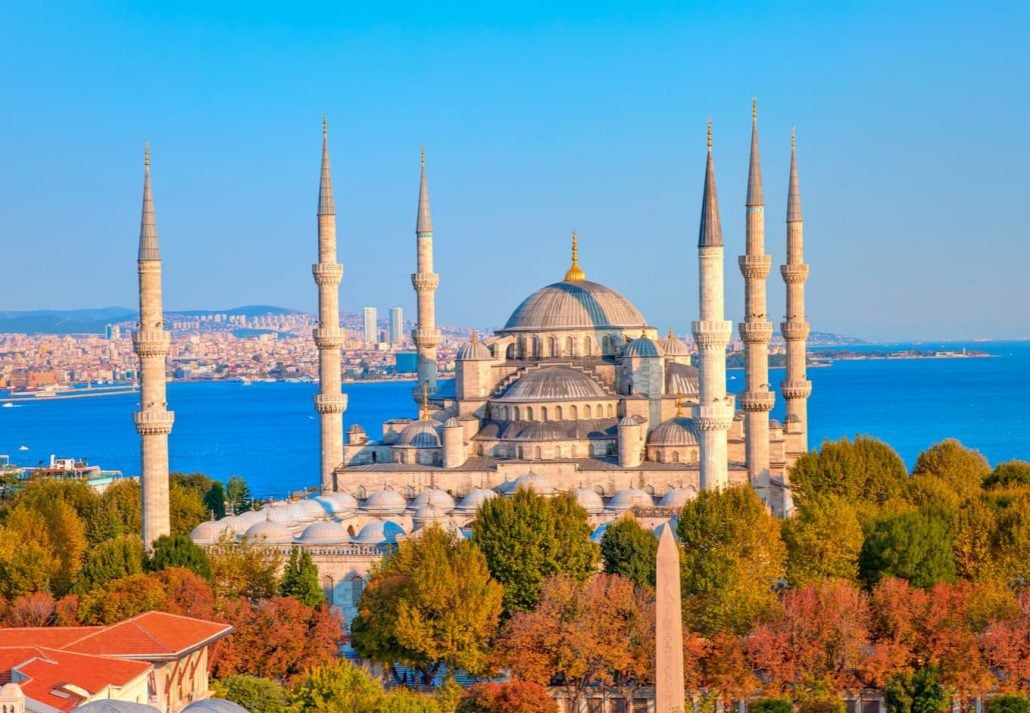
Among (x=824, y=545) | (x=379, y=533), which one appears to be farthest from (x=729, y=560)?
(x=379, y=533)

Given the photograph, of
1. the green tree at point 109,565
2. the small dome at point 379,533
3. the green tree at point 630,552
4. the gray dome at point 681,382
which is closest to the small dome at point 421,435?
the small dome at point 379,533

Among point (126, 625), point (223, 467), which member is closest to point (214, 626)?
point (126, 625)

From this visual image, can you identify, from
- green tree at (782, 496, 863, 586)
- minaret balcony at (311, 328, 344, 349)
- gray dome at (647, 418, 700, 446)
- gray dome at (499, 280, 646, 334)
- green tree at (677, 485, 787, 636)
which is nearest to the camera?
green tree at (677, 485, 787, 636)

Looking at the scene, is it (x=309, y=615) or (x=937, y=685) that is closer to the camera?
(x=937, y=685)

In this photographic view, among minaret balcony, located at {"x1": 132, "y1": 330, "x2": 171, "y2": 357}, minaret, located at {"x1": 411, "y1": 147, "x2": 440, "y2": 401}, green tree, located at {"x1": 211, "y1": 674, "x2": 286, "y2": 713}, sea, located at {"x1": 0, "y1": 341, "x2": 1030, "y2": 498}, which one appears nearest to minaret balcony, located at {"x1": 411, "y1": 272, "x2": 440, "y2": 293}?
minaret, located at {"x1": 411, "y1": 147, "x2": 440, "y2": 401}

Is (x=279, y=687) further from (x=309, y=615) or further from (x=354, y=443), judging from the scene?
(x=354, y=443)

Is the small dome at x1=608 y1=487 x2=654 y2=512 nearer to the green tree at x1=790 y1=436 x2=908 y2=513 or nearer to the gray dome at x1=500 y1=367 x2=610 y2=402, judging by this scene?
the green tree at x1=790 y1=436 x2=908 y2=513
